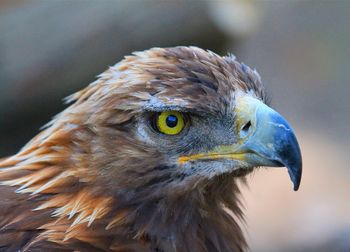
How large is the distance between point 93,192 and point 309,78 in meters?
9.78

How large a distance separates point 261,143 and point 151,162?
48 centimetres

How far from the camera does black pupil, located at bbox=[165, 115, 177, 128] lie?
3186 millimetres

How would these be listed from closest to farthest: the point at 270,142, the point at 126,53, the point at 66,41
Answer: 1. the point at 270,142
2. the point at 66,41
3. the point at 126,53

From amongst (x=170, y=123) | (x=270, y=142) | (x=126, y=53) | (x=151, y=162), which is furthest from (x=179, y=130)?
(x=126, y=53)

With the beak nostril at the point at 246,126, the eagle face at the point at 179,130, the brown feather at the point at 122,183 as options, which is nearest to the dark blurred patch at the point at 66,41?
the brown feather at the point at 122,183

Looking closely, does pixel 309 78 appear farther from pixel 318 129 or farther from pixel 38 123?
pixel 38 123

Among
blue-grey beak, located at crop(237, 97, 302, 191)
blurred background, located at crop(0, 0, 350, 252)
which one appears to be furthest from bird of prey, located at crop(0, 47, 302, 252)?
blurred background, located at crop(0, 0, 350, 252)

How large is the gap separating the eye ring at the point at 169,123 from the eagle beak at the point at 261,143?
0.44 ft

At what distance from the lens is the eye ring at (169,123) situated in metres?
3.19

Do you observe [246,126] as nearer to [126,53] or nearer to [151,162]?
[151,162]

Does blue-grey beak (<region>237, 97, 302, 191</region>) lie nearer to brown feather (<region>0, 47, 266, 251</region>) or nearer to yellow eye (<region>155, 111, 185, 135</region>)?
brown feather (<region>0, 47, 266, 251</region>)

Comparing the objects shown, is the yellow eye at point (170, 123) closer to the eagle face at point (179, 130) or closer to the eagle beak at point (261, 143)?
the eagle face at point (179, 130)

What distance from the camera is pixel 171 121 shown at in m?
3.19

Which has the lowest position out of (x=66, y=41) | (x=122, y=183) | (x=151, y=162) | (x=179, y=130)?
(x=122, y=183)
